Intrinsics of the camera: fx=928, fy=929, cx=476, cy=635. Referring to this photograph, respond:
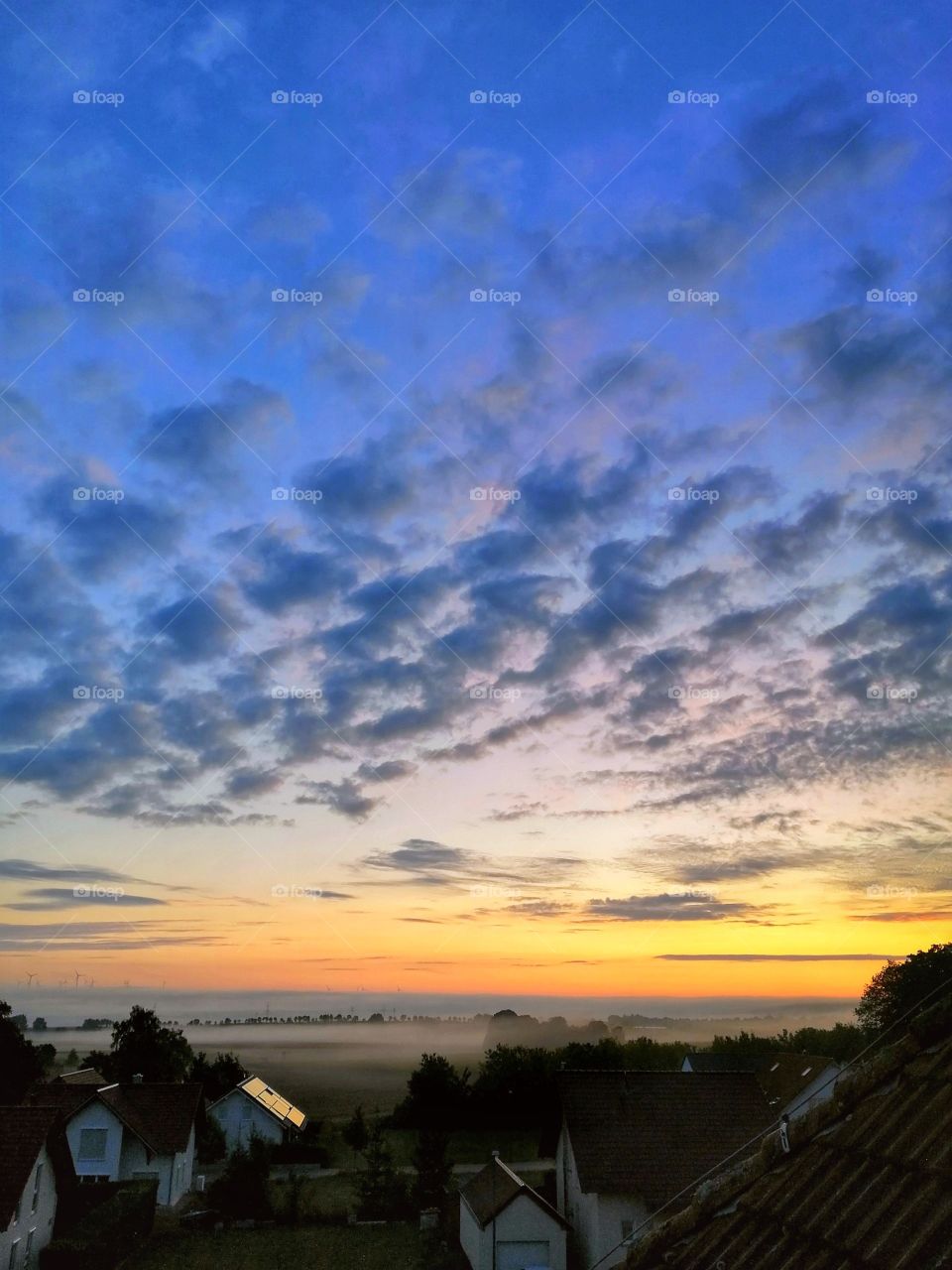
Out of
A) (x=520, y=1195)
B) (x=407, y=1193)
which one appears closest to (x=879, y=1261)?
(x=520, y=1195)

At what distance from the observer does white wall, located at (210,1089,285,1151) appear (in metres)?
62.1

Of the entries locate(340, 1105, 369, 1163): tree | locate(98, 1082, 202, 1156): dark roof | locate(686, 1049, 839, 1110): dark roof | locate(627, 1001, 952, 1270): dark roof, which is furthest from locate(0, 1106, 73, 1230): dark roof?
locate(686, 1049, 839, 1110): dark roof

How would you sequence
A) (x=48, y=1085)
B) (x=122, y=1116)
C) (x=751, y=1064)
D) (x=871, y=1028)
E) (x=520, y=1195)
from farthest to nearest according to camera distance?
(x=871, y=1028)
(x=751, y=1064)
(x=48, y=1085)
(x=122, y=1116)
(x=520, y=1195)

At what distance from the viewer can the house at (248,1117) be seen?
204ft

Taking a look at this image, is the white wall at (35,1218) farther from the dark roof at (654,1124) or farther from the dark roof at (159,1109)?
the dark roof at (654,1124)

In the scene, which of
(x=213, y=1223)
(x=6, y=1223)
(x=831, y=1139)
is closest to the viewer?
(x=831, y=1139)

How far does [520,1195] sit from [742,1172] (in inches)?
1248

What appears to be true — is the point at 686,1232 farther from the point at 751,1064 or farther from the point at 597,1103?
the point at 751,1064

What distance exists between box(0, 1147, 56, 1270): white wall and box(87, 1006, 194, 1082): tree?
4802 centimetres

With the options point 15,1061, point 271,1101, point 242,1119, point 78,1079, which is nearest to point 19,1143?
point 78,1079

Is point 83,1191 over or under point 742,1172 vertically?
under

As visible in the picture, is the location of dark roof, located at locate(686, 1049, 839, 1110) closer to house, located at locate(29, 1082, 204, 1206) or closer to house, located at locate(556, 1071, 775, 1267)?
house, located at locate(556, 1071, 775, 1267)

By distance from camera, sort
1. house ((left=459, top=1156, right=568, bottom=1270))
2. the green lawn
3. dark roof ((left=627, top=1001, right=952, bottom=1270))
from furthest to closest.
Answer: the green lawn, house ((left=459, top=1156, right=568, bottom=1270)), dark roof ((left=627, top=1001, right=952, bottom=1270))

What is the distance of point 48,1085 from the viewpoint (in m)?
47.1
